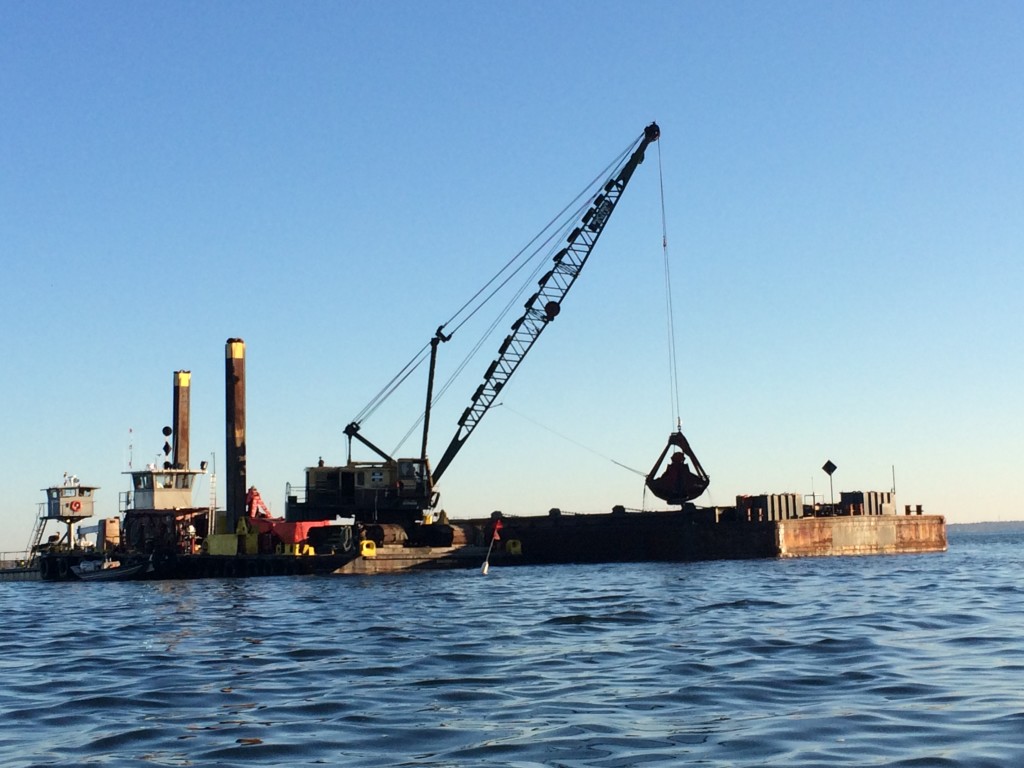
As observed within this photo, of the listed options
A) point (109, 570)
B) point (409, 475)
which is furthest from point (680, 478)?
point (109, 570)

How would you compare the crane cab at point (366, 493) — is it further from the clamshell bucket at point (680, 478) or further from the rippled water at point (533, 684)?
the rippled water at point (533, 684)

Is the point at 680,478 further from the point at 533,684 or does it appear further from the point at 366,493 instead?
the point at 533,684

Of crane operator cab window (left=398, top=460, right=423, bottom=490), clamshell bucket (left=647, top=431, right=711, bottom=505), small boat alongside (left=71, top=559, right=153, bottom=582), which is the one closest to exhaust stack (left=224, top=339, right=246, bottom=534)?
small boat alongside (left=71, top=559, right=153, bottom=582)

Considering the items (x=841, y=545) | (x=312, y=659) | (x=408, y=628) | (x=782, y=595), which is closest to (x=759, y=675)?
(x=312, y=659)

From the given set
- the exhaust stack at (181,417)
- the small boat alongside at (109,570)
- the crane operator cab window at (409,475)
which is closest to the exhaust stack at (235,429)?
the exhaust stack at (181,417)

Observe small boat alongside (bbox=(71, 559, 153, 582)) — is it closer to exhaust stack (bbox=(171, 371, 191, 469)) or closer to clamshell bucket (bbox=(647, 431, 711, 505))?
exhaust stack (bbox=(171, 371, 191, 469))

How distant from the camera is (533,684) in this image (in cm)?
2097

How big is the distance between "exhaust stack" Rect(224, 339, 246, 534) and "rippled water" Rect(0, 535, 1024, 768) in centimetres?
3658

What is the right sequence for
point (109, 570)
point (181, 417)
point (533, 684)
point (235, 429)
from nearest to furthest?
point (533, 684)
point (109, 570)
point (235, 429)
point (181, 417)

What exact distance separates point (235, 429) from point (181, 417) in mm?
8491

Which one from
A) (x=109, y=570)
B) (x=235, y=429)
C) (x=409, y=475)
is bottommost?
(x=109, y=570)

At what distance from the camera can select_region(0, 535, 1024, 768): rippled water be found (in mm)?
15148

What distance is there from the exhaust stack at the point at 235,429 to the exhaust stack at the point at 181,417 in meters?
3.95

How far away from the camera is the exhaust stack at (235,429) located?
261 feet
